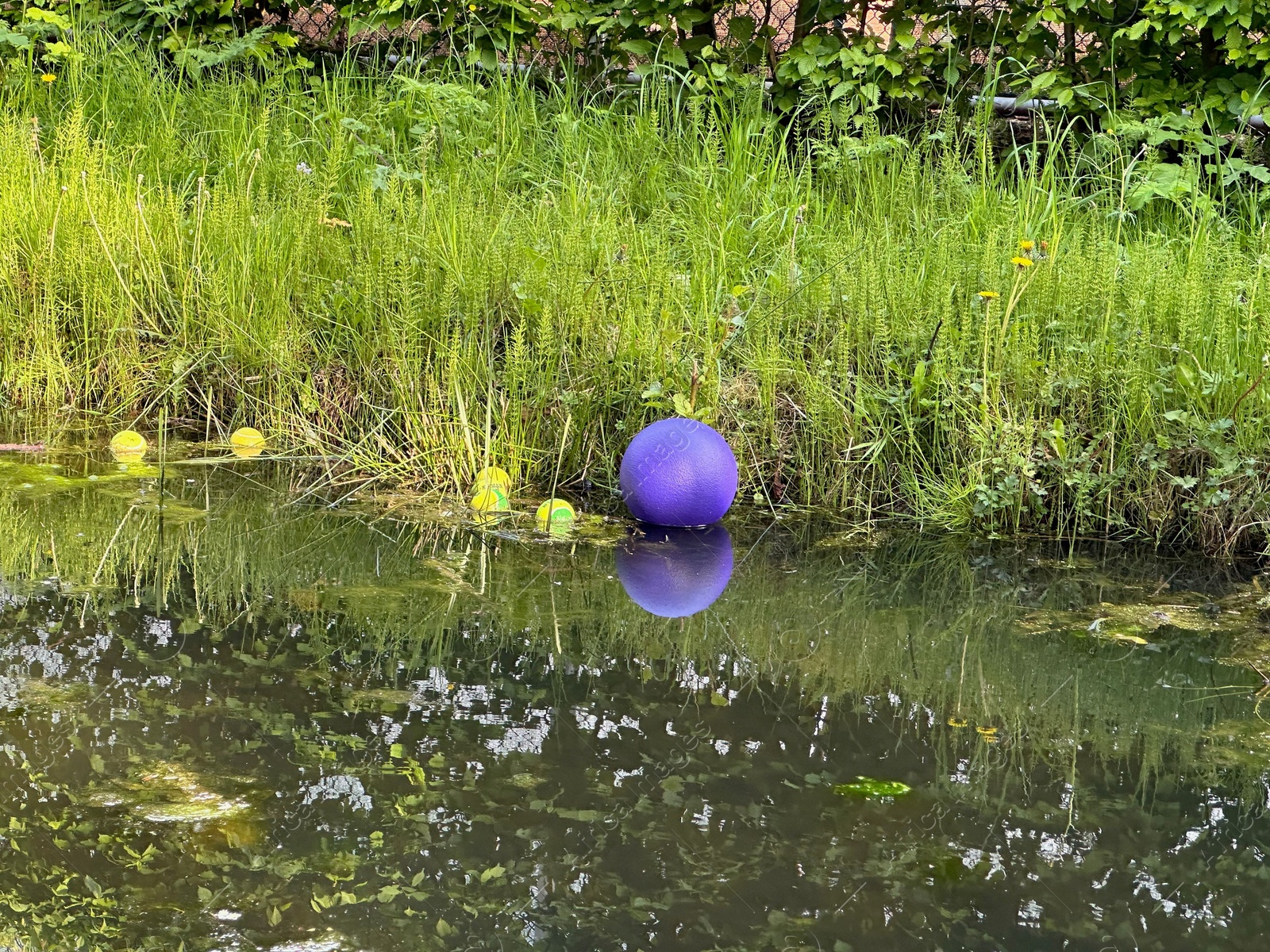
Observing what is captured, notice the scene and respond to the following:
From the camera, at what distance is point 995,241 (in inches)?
180

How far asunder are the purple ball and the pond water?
0.38 ft

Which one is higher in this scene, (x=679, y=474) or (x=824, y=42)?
(x=824, y=42)

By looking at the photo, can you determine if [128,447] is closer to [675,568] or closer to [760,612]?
[675,568]

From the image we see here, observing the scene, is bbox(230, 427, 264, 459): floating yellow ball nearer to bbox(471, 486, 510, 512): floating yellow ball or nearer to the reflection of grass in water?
the reflection of grass in water

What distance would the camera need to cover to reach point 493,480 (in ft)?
13.6

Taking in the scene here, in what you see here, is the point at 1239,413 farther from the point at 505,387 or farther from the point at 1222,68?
the point at 1222,68

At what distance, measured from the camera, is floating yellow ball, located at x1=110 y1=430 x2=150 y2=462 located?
14.7 ft

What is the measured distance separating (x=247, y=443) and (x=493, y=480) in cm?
103

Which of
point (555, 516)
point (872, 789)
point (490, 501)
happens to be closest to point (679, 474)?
point (555, 516)

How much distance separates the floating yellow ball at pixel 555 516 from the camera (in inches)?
156

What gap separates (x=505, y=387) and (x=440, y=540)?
2.41 ft

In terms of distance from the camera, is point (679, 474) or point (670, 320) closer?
point (679, 474)

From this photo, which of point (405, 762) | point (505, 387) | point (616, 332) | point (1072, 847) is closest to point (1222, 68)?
point (616, 332)

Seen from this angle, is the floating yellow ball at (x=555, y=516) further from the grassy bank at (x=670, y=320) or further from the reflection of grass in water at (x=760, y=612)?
the grassy bank at (x=670, y=320)
